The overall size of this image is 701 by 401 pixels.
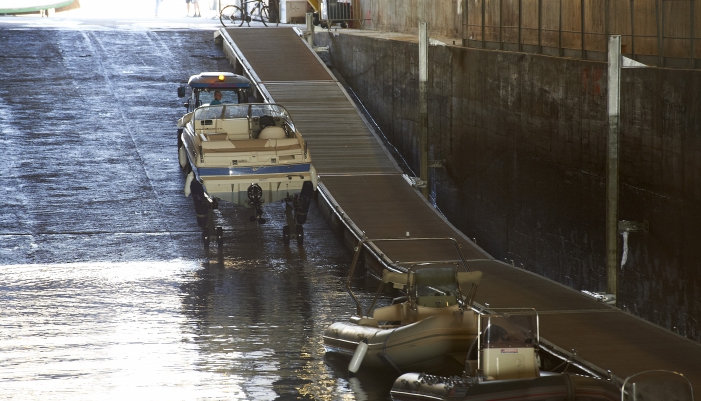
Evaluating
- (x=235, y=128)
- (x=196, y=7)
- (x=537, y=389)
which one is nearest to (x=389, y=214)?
(x=235, y=128)

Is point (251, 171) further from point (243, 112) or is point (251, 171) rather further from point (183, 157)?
point (183, 157)

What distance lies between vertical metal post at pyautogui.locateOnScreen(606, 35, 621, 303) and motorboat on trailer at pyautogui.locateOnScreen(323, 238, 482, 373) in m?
1.98

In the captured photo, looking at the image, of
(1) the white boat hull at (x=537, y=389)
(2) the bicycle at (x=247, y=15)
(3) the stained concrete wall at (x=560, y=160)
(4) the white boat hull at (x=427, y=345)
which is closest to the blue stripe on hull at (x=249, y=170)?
(3) the stained concrete wall at (x=560, y=160)

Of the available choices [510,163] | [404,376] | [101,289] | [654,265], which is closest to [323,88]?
[510,163]

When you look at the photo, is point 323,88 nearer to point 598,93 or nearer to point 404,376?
point 598,93

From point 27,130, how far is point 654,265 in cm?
1572

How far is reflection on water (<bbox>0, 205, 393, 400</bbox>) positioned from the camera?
11367 millimetres

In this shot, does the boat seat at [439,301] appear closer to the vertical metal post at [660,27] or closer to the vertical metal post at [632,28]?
the vertical metal post at [660,27]

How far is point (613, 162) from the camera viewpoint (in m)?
13.8

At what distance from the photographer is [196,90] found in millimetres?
22875

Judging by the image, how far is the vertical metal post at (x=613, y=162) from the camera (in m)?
13.6

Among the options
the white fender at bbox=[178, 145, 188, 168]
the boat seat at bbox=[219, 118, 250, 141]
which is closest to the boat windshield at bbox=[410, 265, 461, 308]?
the boat seat at bbox=[219, 118, 250, 141]

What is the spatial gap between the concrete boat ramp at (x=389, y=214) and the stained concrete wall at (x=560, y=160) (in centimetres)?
81

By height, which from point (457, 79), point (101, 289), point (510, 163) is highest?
point (457, 79)
